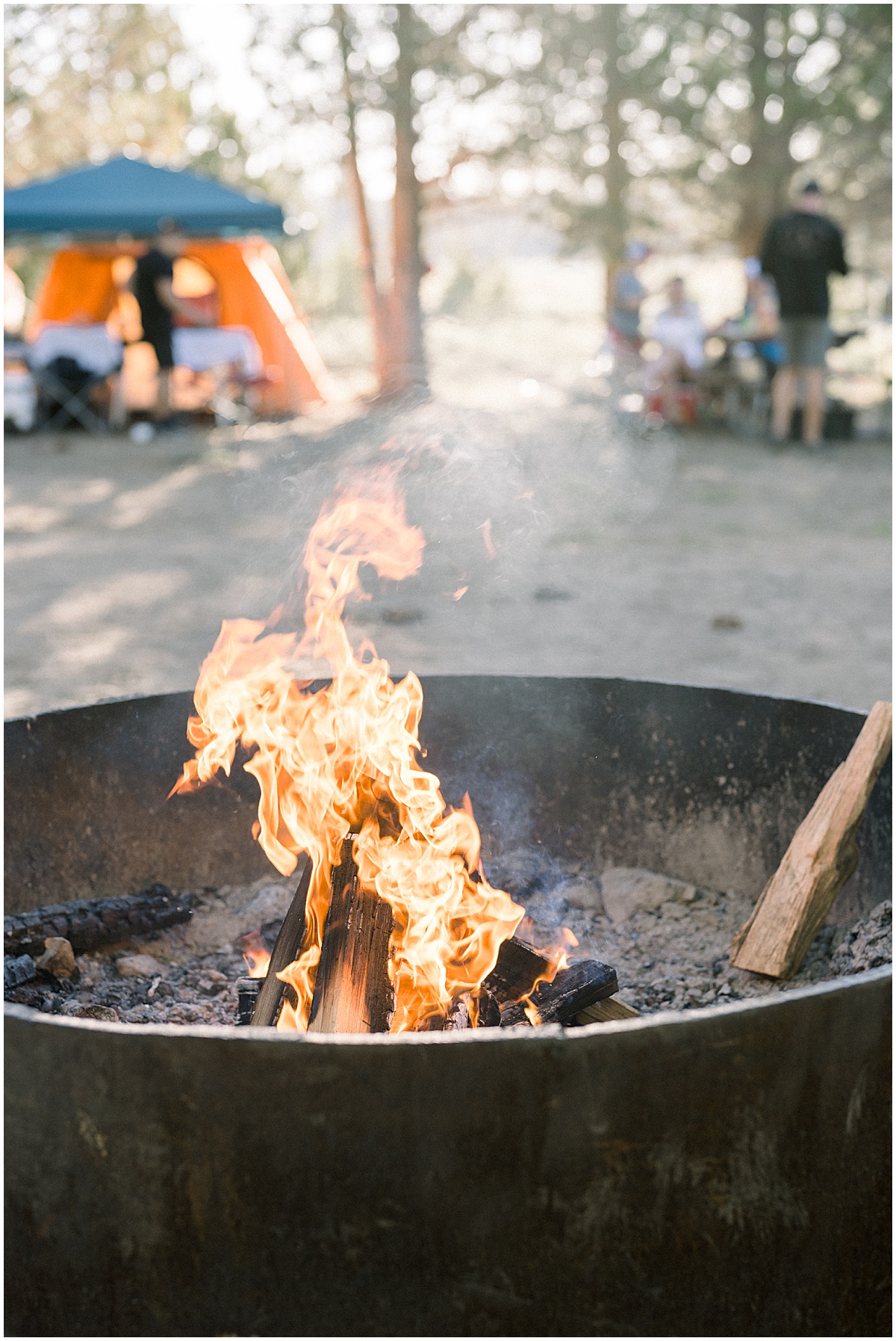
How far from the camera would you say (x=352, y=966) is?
7.38 feet

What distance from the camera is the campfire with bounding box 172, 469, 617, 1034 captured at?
2.33 metres

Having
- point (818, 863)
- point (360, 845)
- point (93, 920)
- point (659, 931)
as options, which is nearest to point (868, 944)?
point (818, 863)

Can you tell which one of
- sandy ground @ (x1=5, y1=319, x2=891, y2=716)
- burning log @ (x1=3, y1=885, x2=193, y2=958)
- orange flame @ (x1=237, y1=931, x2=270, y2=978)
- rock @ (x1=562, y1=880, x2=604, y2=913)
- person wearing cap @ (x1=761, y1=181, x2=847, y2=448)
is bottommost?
sandy ground @ (x1=5, y1=319, x2=891, y2=716)

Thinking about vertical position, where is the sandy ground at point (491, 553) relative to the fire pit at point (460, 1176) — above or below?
below

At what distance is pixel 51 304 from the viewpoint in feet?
43.5

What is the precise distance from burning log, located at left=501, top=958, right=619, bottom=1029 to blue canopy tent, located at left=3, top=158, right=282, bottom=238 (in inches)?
417

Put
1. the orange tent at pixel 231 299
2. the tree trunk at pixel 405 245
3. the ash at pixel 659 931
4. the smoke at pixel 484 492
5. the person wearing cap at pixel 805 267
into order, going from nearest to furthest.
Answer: the ash at pixel 659 931
the smoke at pixel 484 492
the person wearing cap at pixel 805 267
the tree trunk at pixel 405 245
the orange tent at pixel 231 299

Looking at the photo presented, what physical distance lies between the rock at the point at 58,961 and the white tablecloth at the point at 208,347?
36.0 ft

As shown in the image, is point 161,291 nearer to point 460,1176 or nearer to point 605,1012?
point 605,1012

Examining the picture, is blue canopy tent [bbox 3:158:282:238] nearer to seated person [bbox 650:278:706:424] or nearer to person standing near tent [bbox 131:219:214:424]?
person standing near tent [bbox 131:219:214:424]

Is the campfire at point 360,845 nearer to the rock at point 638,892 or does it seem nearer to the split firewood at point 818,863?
the rock at point 638,892

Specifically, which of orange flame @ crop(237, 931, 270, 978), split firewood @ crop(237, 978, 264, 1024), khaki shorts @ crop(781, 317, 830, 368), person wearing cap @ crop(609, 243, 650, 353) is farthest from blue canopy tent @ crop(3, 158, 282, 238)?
split firewood @ crop(237, 978, 264, 1024)

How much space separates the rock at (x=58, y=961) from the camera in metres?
2.74

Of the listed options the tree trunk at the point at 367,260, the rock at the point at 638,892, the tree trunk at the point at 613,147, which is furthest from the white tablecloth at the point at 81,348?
the rock at the point at 638,892
